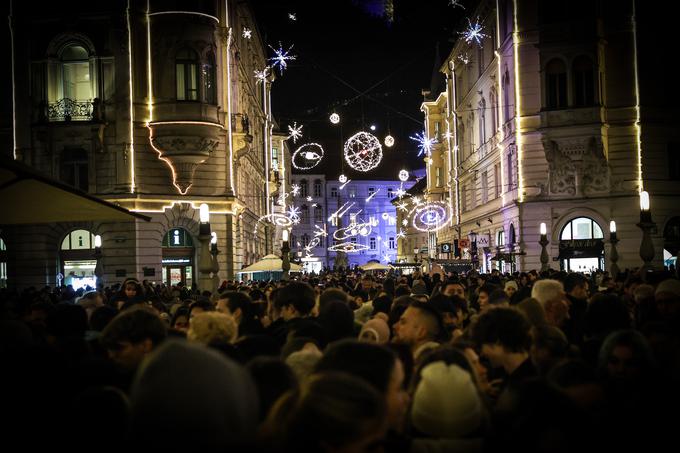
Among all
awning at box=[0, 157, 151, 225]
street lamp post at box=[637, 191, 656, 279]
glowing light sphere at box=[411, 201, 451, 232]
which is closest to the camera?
awning at box=[0, 157, 151, 225]

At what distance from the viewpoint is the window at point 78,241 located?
127ft

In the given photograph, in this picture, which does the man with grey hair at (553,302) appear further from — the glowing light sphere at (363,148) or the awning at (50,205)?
the glowing light sphere at (363,148)

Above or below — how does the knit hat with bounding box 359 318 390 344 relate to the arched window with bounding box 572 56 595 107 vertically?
below

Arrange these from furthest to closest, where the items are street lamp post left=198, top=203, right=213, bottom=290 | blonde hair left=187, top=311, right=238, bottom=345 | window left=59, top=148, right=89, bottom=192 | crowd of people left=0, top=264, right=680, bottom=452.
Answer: window left=59, top=148, right=89, bottom=192 → street lamp post left=198, top=203, right=213, bottom=290 → blonde hair left=187, top=311, right=238, bottom=345 → crowd of people left=0, top=264, right=680, bottom=452

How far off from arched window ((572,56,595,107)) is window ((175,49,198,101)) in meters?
18.9

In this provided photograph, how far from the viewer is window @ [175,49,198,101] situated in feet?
126

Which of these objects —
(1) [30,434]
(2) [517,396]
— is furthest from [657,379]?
(1) [30,434]

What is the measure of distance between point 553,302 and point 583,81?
35025 mm

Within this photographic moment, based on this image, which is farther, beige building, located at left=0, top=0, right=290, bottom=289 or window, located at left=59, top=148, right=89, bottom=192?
window, located at left=59, top=148, right=89, bottom=192

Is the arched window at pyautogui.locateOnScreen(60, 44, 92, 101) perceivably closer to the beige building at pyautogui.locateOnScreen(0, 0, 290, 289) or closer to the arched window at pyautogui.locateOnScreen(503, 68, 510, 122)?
the beige building at pyautogui.locateOnScreen(0, 0, 290, 289)

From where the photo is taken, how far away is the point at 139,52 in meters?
38.3

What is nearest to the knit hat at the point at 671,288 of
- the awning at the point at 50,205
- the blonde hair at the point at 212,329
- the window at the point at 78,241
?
the blonde hair at the point at 212,329

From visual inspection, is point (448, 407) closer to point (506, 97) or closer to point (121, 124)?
point (121, 124)

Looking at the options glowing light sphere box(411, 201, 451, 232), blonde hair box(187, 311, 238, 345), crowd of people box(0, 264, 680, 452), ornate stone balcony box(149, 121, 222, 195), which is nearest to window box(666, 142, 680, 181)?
glowing light sphere box(411, 201, 451, 232)
